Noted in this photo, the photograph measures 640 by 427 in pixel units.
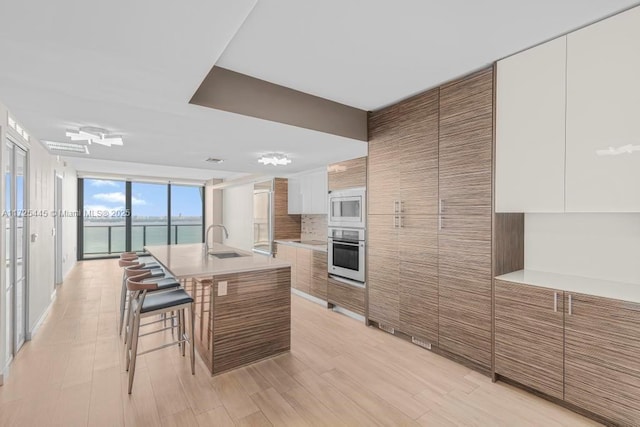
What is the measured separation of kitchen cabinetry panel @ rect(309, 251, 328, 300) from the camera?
4285mm

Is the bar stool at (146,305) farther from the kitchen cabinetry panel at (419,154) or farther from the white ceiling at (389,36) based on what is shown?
the kitchen cabinetry panel at (419,154)

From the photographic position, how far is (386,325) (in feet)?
10.7

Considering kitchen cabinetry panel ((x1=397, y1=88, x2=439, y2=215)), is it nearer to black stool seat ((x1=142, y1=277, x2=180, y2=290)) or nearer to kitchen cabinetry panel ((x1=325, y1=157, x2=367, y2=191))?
kitchen cabinetry panel ((x1=325, y1=157, x2=367, y2=191))

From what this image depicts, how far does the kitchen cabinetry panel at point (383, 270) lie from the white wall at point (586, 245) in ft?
3.95

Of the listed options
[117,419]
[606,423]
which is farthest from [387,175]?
[117,419]

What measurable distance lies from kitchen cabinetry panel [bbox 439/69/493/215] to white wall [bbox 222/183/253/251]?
4886mm

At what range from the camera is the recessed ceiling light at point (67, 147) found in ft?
11.6

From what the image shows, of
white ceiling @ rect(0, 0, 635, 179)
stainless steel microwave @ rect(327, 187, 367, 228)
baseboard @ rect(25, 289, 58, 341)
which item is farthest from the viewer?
stainless steel microwave @ rect(327, 187, 367, 228)

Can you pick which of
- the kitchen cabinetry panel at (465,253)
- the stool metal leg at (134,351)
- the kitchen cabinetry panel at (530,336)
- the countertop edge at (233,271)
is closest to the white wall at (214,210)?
the countertop edge at (233,271)

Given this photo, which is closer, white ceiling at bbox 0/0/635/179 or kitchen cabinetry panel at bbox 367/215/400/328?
white ceiling at bbox 0/0/635/179

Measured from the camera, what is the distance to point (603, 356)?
71.3 inches

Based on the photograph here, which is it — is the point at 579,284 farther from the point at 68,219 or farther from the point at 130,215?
the point at 130,215

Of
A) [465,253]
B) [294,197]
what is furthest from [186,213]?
[465,253]

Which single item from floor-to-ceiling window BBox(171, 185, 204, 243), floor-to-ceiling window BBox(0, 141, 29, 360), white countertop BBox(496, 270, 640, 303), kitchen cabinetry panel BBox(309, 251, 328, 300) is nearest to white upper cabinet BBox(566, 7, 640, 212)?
white countertop BBox(496, 270, 640, 303)
